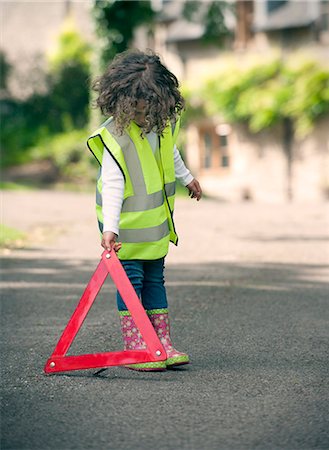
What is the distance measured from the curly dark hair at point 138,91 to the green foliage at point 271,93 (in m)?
17.2

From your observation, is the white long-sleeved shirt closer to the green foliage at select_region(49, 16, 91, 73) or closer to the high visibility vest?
the high visibility vest

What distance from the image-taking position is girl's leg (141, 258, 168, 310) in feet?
16.9

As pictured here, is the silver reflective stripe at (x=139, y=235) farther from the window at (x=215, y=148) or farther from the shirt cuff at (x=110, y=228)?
the window at (x=215, y=148)

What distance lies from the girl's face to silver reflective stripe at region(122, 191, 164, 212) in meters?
0.37

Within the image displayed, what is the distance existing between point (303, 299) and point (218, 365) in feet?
7.93

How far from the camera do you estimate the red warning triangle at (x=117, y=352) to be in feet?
15.6

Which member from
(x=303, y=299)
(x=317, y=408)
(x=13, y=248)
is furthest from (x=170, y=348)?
(x=13, y=248)

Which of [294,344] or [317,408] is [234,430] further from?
[294,344]

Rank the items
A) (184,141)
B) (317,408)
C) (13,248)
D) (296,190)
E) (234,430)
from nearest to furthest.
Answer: (234,430), (317,408), (13,248), (296,190), (184,141)

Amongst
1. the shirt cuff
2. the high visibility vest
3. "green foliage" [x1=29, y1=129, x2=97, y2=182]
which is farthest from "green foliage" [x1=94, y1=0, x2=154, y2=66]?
the shirt cuff

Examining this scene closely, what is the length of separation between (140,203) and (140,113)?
46 cm

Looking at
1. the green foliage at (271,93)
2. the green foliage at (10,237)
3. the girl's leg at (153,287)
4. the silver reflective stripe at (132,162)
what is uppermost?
the green foliage at (271,93)

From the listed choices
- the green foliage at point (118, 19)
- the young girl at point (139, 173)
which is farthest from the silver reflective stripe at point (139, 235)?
the green foliage at point (118, 19)

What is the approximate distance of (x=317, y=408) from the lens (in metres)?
4.14
